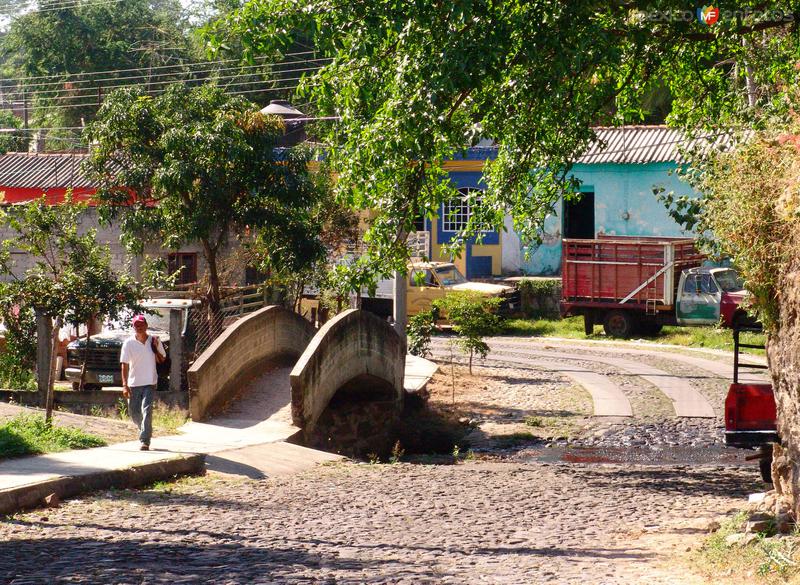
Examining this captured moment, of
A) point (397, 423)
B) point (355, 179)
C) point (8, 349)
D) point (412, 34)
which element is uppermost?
point (412, 34)

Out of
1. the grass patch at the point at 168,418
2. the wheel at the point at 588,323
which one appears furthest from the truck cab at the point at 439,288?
the grass patch at the point at 168,418

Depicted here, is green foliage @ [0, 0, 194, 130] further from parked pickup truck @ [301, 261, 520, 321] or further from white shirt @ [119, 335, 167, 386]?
white shirt @ [119, 335, 167, 386]

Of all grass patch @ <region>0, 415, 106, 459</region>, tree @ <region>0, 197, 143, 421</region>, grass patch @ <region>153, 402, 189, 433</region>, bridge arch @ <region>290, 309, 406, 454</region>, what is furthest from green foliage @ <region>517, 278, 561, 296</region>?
grass patch @ <region>0, 415, 106, 459</region>

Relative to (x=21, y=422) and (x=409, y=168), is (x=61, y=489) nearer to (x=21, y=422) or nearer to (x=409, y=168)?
(x=21, y=422)

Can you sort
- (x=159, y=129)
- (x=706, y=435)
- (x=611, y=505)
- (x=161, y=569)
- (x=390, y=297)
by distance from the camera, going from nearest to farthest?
(x=161, y=569) < (x=611, y=505) < (x=706, y=435) < (x=159, y=129) < (x=390, y=297)

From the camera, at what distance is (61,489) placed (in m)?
10.4

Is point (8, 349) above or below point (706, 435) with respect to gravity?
above

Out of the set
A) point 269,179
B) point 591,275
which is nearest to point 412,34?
point 269,179

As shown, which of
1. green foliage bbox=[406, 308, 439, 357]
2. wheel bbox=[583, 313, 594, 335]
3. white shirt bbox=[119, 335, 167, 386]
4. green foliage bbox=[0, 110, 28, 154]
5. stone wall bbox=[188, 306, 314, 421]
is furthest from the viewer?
green foliage bbox=[0, 110, 28, 154]

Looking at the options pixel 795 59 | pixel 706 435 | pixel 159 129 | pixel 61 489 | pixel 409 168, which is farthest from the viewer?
pixel 159 129

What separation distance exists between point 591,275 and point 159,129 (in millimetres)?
13137

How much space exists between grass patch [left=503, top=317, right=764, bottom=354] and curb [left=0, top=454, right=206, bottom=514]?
610 inches

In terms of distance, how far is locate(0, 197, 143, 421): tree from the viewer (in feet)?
54.7

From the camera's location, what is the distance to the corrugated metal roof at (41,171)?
3459cm
